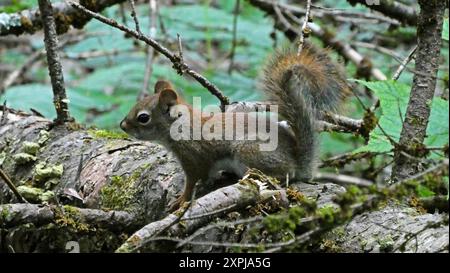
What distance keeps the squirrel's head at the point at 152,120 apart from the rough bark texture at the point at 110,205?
0.09 m

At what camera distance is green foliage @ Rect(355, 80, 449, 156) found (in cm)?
171

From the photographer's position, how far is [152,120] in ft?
9.26

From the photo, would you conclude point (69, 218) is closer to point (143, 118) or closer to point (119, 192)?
point (119, 192)

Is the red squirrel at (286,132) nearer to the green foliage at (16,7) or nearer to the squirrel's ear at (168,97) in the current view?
the squirrel's ear at (168,97)

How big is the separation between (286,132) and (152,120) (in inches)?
21.6

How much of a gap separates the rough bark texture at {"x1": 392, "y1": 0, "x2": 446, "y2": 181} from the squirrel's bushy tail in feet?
1.30

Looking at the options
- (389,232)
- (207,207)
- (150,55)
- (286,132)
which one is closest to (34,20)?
(150,55)

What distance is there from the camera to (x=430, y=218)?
5.68 ft

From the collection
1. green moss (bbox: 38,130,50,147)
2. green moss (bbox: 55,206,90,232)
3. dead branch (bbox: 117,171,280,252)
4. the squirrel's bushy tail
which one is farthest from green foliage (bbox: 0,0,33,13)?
dead branch (bbox: 117,171,280,252)

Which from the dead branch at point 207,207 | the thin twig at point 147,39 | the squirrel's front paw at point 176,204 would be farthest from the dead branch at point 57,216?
the thin twig at point 147,39

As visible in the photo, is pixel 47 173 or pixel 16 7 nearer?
pixel 47 173

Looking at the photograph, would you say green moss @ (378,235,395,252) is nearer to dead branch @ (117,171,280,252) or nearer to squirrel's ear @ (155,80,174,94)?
dead branch @ (117,171,280,252)
